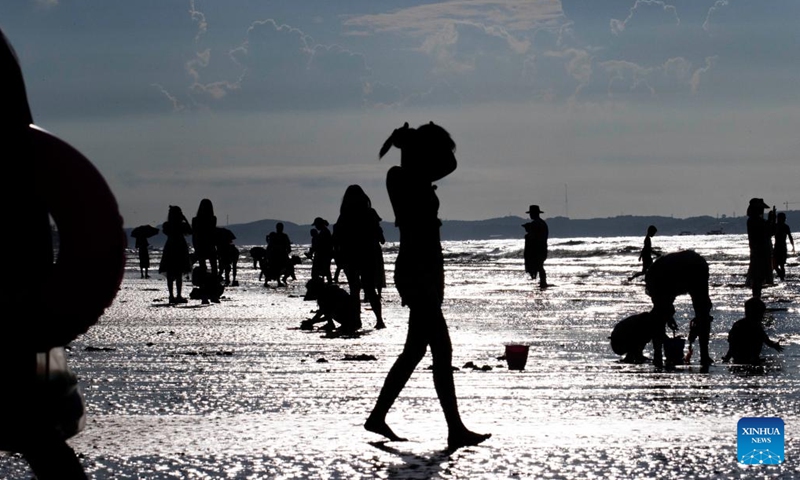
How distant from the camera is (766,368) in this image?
11422 millimetres

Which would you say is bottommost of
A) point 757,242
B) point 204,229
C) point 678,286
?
point 678,286

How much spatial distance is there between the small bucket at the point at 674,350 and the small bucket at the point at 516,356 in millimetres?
1533

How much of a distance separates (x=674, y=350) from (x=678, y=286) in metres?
0.80

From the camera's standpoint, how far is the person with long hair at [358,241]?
17.2 metres

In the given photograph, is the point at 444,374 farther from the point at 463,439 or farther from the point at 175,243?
the point at 175,243

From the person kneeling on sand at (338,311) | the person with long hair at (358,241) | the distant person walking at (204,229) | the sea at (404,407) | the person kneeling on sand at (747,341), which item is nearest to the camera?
the sea at (404,407)

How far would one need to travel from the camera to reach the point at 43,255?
11.8ft

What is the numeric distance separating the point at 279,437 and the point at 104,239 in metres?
3.96

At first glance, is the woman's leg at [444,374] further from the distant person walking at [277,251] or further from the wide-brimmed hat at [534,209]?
the distant person walking at [277,251]

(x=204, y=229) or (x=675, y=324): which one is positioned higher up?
(x=204, y=229)

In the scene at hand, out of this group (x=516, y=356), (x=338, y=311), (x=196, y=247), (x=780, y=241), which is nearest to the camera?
(x=516, y=356)

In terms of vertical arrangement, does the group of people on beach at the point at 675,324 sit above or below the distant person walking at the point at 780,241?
below

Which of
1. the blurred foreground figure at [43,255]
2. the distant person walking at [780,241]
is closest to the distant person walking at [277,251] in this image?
the distant person walking at [780,241]

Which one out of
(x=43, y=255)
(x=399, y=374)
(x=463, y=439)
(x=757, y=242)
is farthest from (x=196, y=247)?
(x=43, y=255)
